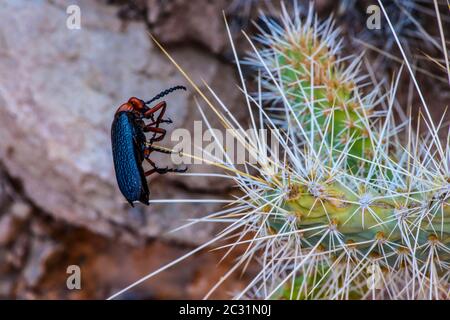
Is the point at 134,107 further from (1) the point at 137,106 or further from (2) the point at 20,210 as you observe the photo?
(2) the point at 20,210

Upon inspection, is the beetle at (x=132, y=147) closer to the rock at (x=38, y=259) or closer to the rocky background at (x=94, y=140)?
the rocky background at (x=94, y=140)

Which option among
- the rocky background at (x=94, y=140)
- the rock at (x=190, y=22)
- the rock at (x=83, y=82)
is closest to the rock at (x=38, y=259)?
the rocky background at (x=94, y=140)

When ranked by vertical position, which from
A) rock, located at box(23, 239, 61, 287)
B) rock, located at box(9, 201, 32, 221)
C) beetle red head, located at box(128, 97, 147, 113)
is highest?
beetle red head, located at box(128, 97, 147, 113)

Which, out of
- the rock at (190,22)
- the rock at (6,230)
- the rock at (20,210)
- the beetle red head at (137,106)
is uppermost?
the rock at (190,22)

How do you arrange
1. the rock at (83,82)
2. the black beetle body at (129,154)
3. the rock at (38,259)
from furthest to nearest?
the rock at (38,259), the rock at (83,82), the black beetle body at (129,154)

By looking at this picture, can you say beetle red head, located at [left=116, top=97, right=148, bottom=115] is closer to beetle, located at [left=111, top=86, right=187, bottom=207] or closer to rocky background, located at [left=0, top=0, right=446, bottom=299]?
A: beetle, located at [left=111, top=86, right=187, bottom=207]

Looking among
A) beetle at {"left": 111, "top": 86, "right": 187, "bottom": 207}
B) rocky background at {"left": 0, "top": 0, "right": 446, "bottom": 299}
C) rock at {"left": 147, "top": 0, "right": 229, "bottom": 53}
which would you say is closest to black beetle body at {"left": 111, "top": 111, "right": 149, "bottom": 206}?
beetle at {"left": 111, "top": 86, "right": 187, "bottom": 207}

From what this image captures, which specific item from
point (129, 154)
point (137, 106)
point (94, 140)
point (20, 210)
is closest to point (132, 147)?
point (129, 154)
